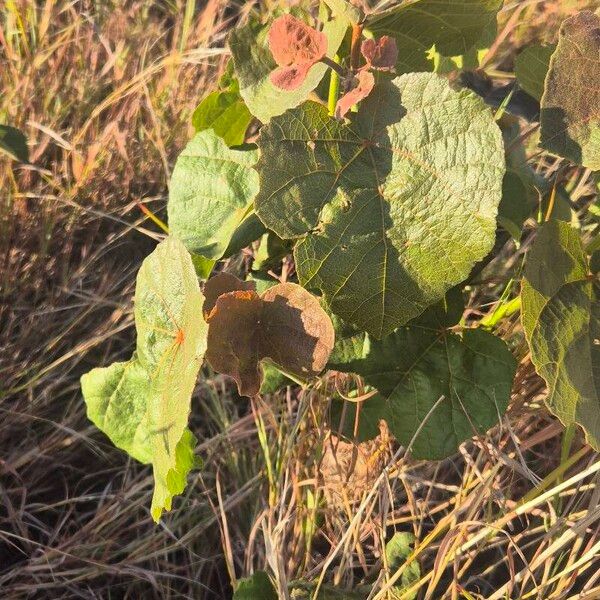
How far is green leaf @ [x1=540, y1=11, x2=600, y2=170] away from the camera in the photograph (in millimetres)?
837

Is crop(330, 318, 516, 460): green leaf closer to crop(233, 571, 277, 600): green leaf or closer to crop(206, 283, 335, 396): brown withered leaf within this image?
crop(206, 283, 335, 396): brown withered leaf

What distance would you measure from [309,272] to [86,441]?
2.63 ft

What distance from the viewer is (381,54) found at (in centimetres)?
79

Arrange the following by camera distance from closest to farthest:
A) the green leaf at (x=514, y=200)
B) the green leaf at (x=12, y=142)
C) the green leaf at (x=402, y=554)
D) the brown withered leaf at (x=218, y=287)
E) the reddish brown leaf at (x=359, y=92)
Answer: the reddish brown leaf at (x=359, y=92) → the brown withered leaf at (x=218, y=287) → the green leaf at (x=514, y=200) → the green leaf at (x=402, y=554) → the green leaf at (x=12, y=142)

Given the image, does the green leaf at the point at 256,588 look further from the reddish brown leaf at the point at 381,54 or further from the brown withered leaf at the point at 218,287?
the reddish brown leaf at the point at 381,54

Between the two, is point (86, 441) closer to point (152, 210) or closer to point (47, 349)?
point (47, 349)

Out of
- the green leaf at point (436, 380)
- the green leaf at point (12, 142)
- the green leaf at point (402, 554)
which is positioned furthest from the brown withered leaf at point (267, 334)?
the green leaf at point (12, 142)

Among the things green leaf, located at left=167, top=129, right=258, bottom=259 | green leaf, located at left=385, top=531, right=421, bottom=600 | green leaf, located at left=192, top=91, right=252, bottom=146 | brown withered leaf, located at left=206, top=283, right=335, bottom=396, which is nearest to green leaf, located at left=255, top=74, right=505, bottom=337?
brown withered leaf, located at left=206, top=283, right=335, bottom=396

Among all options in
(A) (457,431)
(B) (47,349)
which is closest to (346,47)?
(A) (457,431)

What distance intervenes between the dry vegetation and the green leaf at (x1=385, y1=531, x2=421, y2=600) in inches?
0.9

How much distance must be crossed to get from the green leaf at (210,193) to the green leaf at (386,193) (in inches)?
5.6

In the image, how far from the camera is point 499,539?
1171 mm

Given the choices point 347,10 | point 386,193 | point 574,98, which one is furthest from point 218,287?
point 574,98

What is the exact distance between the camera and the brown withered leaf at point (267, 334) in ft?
2.78
